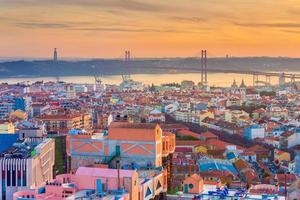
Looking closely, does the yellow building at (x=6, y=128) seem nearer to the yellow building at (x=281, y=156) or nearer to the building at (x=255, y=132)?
the yellow building at (x=281, y=156)

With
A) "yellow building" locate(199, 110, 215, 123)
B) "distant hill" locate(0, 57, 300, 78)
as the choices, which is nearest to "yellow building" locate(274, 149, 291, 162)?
"yellow building" locate(199, 110, 215, 123)

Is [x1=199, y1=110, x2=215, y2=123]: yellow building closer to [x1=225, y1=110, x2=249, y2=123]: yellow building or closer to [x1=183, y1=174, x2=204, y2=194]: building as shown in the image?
[x1=225, y1=110, x2=249, y2=123]: yellow building

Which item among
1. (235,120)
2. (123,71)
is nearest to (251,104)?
(235,120)

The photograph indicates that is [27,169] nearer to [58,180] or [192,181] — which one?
[58,180]

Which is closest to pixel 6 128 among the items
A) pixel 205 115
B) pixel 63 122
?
pixel 63 122

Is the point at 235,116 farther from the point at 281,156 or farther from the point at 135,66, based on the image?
the point at 135,66
